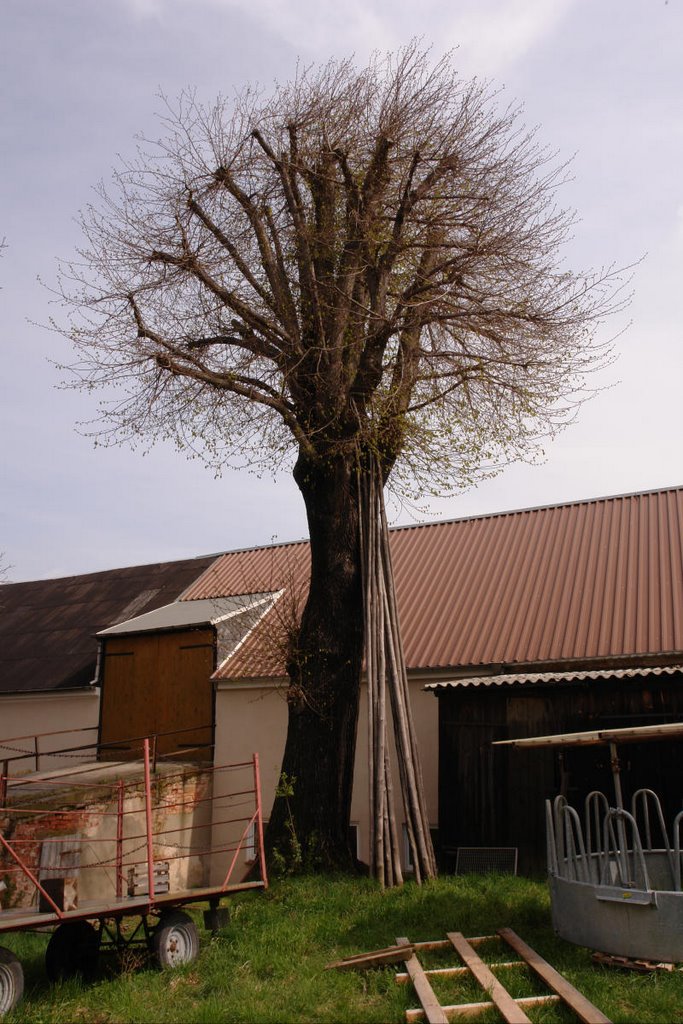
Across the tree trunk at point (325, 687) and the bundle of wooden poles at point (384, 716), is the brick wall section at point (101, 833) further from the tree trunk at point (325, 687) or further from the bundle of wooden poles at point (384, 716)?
the bundle of wooden poles at point (384, 716)

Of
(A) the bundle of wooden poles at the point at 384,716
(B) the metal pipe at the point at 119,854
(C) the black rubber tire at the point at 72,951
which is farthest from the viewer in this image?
(A) the bundle of wooden poles at the point at 384,716

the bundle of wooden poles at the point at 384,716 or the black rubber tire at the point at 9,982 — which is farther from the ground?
the bundle of wooden poles at the point at 384,716

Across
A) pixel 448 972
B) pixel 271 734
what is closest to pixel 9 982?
pixel 448 972

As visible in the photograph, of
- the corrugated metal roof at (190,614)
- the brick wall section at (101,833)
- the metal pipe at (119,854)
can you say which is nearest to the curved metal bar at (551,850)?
the metal pipe at (119,854)

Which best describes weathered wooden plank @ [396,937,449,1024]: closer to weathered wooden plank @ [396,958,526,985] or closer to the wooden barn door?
weathered wooden plank @ [396,958,526,985]

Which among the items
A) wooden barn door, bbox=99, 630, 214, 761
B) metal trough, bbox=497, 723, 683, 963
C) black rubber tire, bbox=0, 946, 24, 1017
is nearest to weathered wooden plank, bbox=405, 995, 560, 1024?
metal trough, bbox=497, 723, 683, 963

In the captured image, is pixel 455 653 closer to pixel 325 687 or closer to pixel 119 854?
pixel 325 687

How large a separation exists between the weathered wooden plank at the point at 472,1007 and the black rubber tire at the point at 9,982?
3.27m

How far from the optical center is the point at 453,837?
13500mm

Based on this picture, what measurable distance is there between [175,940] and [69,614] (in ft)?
53.8

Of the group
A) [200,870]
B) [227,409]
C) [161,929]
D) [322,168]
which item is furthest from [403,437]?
[200,870]

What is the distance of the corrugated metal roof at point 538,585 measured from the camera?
594 inches

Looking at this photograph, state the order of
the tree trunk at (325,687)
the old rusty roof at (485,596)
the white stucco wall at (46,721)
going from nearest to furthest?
the tree trunk at (325,687), the old rusty roof at (485,596), the white stucco wall at (46,721)

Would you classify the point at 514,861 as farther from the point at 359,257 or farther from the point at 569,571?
the point at 359,257
